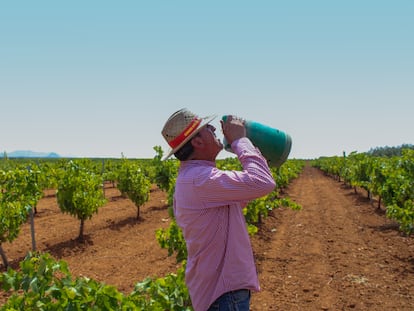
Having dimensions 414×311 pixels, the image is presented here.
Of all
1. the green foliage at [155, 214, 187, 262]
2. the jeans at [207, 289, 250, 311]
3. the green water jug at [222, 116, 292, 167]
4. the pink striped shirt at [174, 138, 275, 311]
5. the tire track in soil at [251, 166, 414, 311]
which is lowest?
the tire track in soil at [251, 166, 414, 311]

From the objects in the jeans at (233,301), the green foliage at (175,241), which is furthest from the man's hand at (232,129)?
the green foliage at (175,241)

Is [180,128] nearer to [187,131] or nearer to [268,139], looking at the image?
[187,131]

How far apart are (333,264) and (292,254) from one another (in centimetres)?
113

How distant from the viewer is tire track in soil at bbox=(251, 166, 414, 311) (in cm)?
659

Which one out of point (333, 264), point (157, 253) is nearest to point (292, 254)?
point (333, 264)

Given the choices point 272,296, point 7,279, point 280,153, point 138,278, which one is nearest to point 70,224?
point 138,278

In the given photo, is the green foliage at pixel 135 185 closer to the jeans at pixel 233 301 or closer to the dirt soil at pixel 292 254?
the dirt soil at pixel 292 254

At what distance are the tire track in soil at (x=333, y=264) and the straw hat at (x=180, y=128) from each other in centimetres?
463

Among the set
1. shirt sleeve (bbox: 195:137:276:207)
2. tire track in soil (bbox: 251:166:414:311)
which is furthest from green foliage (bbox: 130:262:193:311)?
tire track in soil (bbox: 251:166:414:311)

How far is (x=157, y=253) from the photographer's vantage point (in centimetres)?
982

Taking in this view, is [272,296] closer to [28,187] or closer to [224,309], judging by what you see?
[224,309]

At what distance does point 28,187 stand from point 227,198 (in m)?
9.18

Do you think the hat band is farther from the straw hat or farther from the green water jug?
the green water jug

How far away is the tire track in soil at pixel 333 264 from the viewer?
6586 millimetres
